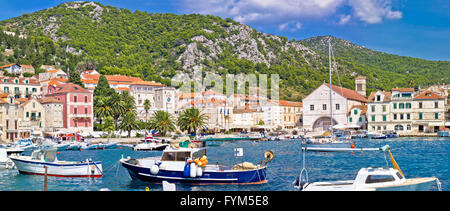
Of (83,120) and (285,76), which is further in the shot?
(285,76)

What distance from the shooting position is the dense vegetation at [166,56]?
12794cm

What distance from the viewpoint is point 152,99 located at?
10162 centimetres

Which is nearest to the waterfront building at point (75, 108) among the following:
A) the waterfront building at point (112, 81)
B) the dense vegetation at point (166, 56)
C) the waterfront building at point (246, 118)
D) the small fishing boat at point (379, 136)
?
the waterfront building at point (112, 81)

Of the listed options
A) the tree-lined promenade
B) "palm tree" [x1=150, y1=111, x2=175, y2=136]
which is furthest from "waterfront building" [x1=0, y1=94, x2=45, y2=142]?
"palm tree" [x1=150, y1=111, x2=175, y2=136]

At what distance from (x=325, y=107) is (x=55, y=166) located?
71573mm

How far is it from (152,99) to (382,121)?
53301 millimetres

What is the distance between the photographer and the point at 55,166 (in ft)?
90.6

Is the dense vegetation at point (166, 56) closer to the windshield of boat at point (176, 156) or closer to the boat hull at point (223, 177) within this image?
the windshield of boat at point (176, 156)

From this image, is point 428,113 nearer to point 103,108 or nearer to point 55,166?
point 103,108

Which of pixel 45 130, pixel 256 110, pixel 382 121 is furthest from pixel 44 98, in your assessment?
pixel 382 121

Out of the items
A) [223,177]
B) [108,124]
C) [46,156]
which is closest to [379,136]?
[108,124]

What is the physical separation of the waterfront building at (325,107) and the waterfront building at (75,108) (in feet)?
152
